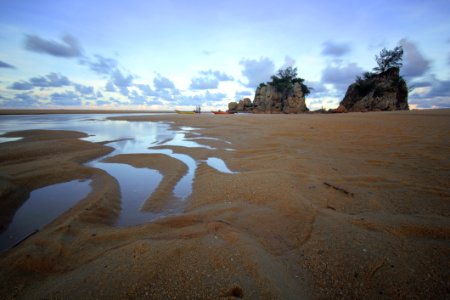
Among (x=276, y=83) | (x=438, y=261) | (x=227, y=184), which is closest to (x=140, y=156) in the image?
(x=227, y=184)

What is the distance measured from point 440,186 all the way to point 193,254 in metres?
3.56

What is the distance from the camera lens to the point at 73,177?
13.7 ft

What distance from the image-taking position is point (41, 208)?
9.57 feet

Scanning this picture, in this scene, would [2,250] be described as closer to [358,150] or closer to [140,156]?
[140,156]

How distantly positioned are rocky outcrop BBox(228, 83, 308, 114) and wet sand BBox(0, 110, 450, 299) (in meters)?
47.5

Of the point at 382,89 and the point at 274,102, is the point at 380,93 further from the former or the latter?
the point at 274,102

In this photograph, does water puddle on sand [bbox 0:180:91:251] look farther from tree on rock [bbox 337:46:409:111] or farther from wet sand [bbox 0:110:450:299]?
tree on rock [bbox 337:46:409:111]

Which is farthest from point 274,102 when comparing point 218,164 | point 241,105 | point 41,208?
point 41,208

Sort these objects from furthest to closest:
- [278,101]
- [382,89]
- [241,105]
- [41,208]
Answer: [241,105]
[278,101]
[382,89]
[41,208]

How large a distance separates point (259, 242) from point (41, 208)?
→ 3.18m

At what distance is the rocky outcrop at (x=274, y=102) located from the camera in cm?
4900

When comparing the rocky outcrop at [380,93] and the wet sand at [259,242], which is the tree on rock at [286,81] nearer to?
the rocky outcrop at [380,93]

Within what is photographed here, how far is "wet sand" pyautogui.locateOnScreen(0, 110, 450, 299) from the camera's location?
1.39 meters

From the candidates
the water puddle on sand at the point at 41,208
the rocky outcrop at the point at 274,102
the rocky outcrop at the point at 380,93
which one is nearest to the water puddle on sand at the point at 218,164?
the water puddle on sand at the point at 41,208
